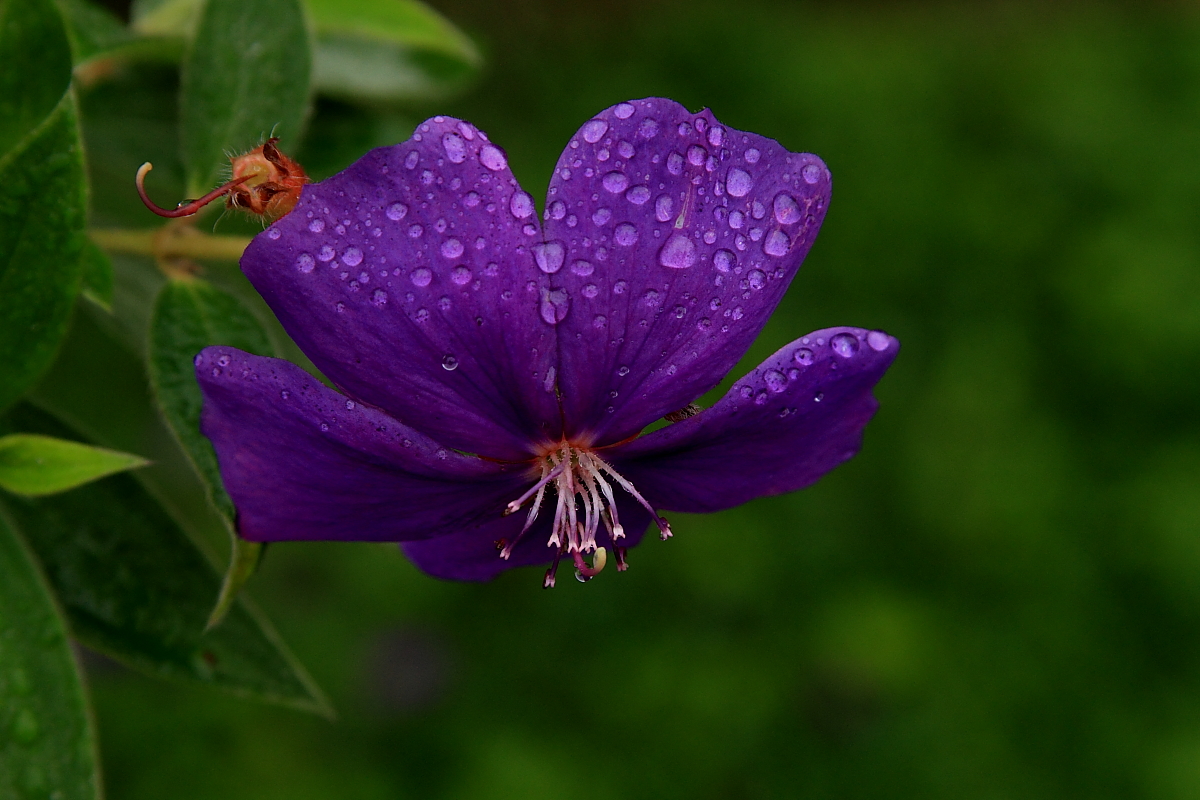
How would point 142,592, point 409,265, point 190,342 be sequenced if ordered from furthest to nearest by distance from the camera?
point 142,592 < point 190,342 < point 409,265

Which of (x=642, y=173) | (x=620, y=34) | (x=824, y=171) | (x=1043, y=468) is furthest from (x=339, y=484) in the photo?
(x=620, y=34)

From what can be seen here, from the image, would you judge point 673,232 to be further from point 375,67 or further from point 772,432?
point 375,67

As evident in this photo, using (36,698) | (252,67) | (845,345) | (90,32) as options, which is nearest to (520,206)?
(845,345)

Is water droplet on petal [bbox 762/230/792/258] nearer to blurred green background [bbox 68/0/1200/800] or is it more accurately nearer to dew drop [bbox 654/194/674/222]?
dew drop [bbox 654/194/674/222]

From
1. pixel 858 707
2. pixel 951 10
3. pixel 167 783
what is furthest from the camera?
pixel 951 10

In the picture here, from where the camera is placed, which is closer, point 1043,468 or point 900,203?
point 1043,468

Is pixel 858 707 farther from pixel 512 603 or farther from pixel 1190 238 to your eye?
pixel 1190 238

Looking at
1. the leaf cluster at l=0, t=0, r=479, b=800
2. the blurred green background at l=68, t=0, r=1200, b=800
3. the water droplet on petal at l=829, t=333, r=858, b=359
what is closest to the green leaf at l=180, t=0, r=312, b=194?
the leaf cluster at l=0, t=0, r=479, b=800
